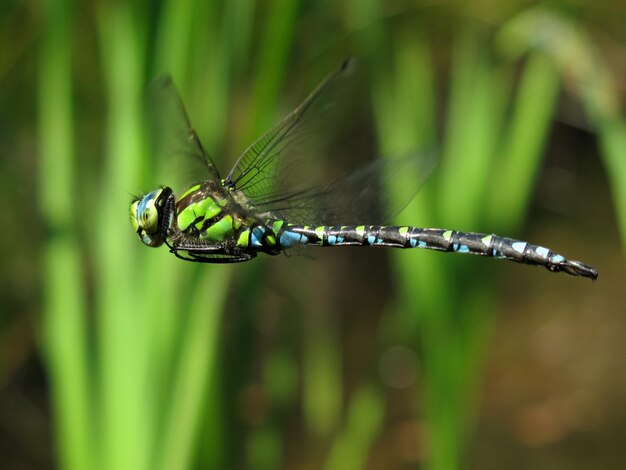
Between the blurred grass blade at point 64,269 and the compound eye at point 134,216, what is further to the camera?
the blurred grass blade at point 64,269

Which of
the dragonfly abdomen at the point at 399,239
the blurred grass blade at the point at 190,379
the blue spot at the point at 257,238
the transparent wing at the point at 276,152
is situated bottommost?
the blurred grass blade at the point at 190,379

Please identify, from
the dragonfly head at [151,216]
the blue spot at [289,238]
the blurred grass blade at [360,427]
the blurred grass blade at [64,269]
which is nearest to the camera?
the dragonfly head at [151,216]

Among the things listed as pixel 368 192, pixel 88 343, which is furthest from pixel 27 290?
pixel 368 192

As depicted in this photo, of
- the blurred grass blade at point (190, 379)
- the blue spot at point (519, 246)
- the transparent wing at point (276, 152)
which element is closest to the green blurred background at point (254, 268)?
the blurred grass blade at point (190, 379)

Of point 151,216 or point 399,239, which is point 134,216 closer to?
point 151,216

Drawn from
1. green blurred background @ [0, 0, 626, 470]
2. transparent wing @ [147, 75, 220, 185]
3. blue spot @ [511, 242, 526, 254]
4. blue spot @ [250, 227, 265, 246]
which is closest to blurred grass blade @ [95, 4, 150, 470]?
green blurred background @ [0, 0, 626, 470]

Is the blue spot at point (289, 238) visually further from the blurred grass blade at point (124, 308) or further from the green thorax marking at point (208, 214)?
the blurred grass blade at point (124, 308)

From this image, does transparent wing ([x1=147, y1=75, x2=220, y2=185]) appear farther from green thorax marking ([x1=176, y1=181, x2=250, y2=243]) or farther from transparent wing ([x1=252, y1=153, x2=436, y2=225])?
transparent wing ([x1=252, y1=153, x2=436, y2=225])
